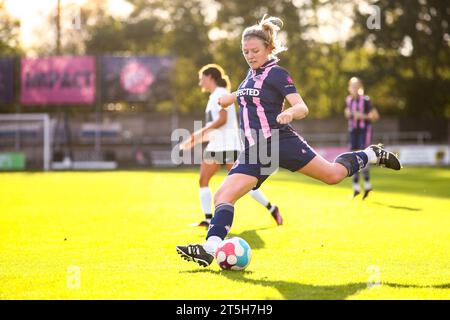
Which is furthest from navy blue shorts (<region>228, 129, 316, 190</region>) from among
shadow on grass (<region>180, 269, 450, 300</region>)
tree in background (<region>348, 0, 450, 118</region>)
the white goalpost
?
tree in background (<region>348, 0, 450, 118</region>)

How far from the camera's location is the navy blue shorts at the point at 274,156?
22.3 ft

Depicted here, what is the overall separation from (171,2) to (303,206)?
4465cm

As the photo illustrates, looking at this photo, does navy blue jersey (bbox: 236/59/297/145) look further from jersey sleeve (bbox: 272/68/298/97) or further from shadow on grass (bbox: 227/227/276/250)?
shadow on grass (bbox: 227/227/276/250)

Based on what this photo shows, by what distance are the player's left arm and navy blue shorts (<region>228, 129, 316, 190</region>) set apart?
40 centimetres

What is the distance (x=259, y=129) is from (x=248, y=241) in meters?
2.24

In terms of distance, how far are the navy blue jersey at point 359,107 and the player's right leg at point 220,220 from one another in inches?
366

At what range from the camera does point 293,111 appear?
6355 millimetres

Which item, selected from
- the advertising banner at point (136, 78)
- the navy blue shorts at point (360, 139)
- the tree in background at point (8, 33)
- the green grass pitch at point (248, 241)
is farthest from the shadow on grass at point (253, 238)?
the tree in background at point (8, 33)

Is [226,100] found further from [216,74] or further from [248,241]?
[216,74]

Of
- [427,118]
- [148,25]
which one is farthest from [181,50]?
[427,118]
